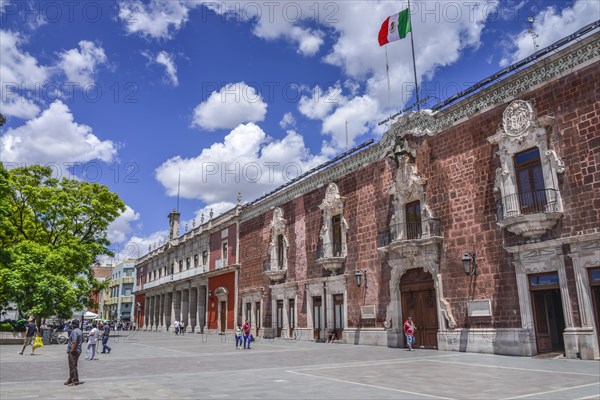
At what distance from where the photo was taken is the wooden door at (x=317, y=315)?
927 inches

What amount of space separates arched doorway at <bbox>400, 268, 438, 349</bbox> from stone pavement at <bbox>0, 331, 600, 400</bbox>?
2.73 meters

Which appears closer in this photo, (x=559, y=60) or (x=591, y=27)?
(x=591, y=27)

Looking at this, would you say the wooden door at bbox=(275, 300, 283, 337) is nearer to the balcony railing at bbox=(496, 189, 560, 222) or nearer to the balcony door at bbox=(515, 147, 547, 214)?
the balcony railing at bbox=(496, 189, 560, 222)

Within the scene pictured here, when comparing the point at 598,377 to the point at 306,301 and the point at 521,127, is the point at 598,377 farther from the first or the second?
the point at 306,301

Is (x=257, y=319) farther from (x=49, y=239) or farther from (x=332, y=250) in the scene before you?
(x=49, y=239)

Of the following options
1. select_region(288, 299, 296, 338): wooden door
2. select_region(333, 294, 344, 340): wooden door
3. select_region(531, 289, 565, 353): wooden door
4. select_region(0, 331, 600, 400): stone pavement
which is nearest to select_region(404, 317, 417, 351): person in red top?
select_region(0, 331, 600, 400): stone pavement

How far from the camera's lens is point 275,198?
2906 cm

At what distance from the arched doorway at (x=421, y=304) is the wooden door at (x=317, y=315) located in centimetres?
599

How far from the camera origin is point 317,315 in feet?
78.4

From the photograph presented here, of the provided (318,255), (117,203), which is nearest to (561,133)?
(318,255)

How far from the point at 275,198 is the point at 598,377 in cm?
2137

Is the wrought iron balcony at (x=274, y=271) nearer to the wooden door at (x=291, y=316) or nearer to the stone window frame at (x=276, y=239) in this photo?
the stone window frame at (x=276, y=239)

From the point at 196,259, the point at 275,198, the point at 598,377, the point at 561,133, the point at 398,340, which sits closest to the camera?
the point at 598,377

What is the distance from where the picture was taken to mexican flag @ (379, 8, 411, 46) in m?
18.5
